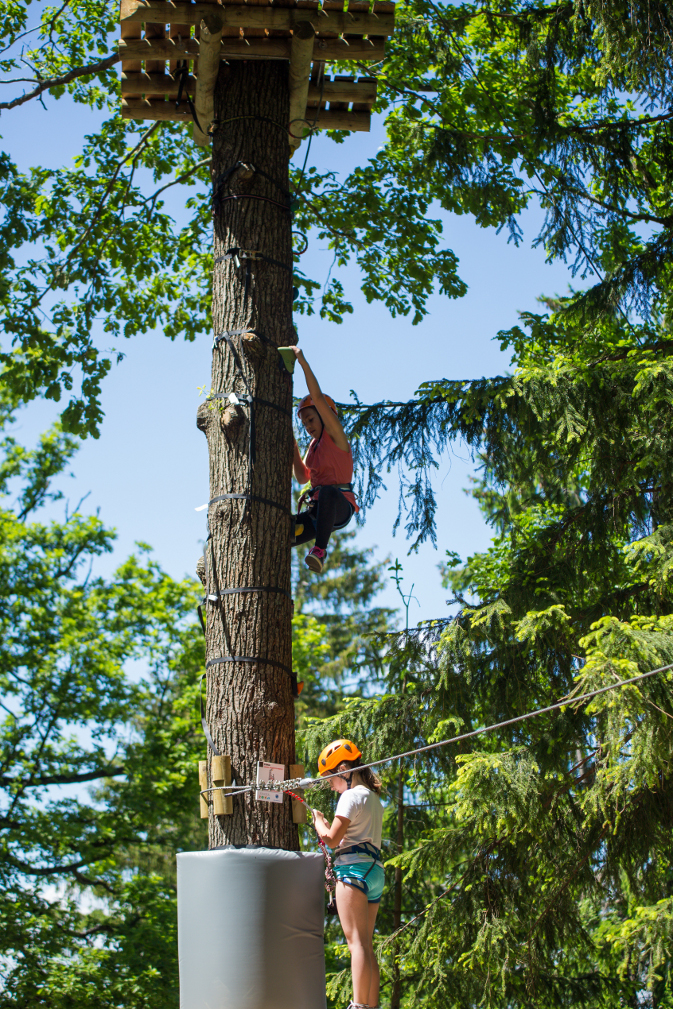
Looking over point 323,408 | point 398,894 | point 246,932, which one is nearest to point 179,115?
point 323,408

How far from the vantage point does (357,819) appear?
3.72 m

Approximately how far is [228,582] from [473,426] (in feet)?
10.6

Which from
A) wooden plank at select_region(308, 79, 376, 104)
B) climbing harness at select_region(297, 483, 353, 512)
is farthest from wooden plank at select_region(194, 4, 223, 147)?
climbing harness at select_region(297, 483, 353, 512)

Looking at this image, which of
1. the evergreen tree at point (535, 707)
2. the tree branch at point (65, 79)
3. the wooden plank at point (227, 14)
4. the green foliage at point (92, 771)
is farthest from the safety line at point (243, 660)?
the green foliage at point (92, 771)

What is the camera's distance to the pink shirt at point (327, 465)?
4.73m

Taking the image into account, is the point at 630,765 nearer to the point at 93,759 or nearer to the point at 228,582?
the point at 228,582

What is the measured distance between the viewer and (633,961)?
5.90m

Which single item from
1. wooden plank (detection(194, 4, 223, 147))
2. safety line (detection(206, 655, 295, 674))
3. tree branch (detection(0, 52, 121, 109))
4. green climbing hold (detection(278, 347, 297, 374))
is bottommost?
safety line (detection(206, 655, 295, 674))

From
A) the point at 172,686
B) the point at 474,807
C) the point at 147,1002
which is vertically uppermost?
the point at 172,686

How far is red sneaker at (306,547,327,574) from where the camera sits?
180 inches

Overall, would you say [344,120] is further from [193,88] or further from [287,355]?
[287,355]

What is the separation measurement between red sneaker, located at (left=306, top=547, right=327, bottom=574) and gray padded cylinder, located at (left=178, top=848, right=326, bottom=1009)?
5.72 feet

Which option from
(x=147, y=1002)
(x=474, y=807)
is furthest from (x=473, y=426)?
(x=147, y=1002)

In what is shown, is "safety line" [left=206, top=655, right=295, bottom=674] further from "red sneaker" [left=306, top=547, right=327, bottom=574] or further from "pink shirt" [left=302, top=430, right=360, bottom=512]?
"pink shirt" [left=302, top=430, right=360, bottom=512]
